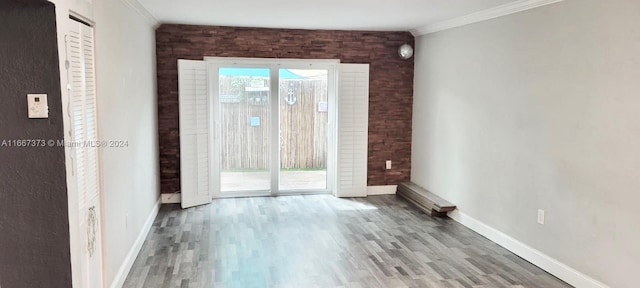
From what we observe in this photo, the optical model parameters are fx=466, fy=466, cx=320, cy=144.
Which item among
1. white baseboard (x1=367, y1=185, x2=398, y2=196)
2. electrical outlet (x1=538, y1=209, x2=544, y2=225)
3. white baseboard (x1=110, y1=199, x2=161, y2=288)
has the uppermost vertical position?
electrical outlet (x1=538, y1=209, x2=544, y2=225)

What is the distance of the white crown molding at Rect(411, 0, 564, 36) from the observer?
3985 mm

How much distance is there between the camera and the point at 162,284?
351 centimetres

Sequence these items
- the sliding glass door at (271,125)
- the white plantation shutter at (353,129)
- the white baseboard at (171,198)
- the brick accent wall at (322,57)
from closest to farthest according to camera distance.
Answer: the brick accent wall at (322,57) < the white baseboard at (171,198) < the sliding glass door at (271,125) < the white plantation shutter at (353,129)

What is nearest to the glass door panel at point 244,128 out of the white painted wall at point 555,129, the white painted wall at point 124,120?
the white painted wall at point 124,120

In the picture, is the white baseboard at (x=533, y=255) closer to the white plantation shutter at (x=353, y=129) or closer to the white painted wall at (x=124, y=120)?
the white plantation shutter at (x=353, y=129)

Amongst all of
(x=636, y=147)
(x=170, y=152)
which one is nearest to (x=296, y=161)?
(x=170, y=152)

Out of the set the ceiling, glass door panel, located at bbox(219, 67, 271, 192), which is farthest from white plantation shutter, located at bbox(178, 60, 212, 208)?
the ceiling

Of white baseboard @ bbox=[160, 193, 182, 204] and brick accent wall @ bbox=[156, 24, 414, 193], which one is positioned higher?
brick accent wall @ bbox=[156, 24, 414, 193]

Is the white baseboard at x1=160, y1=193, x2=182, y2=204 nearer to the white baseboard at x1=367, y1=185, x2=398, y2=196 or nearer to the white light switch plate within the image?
the white baseboard at x1=367, y1=185, x2=398, y2=196

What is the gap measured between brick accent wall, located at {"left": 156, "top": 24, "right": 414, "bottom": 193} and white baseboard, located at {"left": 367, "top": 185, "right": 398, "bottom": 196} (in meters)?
0.07

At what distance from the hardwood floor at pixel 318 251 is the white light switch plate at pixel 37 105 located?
1.75 metres

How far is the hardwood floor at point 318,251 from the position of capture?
365 centimetres

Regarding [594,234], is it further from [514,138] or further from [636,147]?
[514,138]

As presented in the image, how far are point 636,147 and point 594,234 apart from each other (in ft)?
2.40
